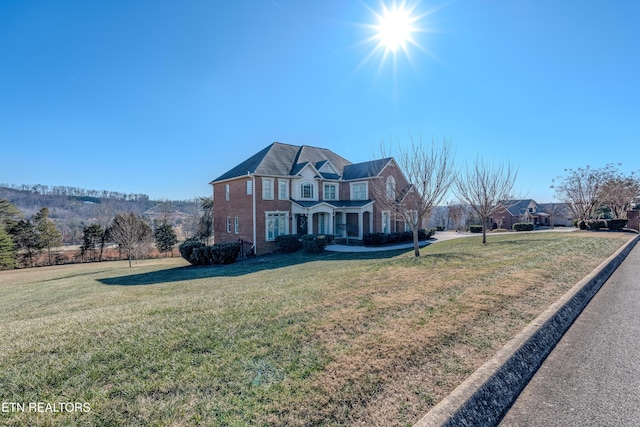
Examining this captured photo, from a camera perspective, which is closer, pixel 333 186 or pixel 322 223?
pixel 322 223

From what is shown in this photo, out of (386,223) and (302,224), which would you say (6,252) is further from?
(386,223)

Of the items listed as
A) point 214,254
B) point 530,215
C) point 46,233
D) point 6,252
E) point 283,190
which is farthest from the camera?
point 530,215

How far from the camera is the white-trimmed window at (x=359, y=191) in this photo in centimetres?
2603

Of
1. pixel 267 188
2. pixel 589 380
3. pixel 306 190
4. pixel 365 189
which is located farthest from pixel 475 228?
pixel 589 380

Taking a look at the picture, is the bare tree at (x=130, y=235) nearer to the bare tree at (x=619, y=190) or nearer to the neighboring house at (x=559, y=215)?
the bare tree at (x=619, y=190)

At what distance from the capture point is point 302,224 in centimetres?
2445

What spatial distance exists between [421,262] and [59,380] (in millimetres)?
10689

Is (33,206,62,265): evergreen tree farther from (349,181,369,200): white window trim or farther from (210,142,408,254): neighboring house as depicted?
(349,181,369,200): white window trim

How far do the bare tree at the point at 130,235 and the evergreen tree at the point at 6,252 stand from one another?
10.00 meters

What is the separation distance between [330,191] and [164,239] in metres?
25.0

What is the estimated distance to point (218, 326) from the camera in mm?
4855

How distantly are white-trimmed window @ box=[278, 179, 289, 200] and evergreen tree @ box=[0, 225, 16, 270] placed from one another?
104 ft

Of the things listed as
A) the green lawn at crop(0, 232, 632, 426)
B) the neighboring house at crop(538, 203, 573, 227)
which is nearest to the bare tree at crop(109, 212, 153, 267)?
the green lawn at crop(0, 232, 632, 426)

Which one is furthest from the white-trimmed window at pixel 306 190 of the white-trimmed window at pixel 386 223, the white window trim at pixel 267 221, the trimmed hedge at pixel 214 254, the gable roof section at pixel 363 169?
the trimmed hedge at pixel 214 254
